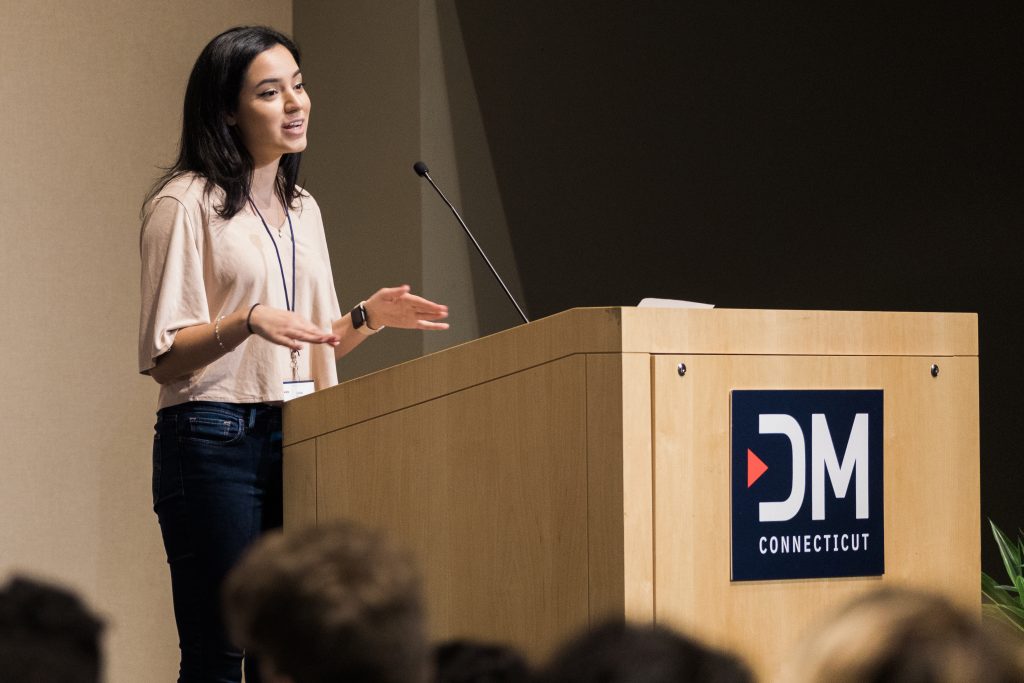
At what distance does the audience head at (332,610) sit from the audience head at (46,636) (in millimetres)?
107

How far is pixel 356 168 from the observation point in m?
4.42

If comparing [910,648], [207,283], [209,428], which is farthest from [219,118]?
[910,648]

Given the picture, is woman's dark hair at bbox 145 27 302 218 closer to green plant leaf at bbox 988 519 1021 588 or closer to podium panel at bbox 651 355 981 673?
podium panel at bbox 651 355 981 673

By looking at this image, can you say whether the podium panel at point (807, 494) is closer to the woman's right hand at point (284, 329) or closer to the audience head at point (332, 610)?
the woman's right hand at point (284, 329)

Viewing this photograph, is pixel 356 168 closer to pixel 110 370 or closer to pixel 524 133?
pixel 524 133

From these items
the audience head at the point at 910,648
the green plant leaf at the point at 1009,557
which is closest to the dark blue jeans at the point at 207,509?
the audience head at the point at 910,648

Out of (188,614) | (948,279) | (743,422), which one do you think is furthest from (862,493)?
(948,279)

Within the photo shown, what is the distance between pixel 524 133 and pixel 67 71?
54.0 inches

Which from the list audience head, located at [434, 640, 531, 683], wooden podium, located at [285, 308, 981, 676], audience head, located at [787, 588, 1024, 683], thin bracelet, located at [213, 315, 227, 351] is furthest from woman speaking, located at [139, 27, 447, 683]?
audience head, located at [787, 588, 1024, 683]

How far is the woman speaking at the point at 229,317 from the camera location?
2.28m

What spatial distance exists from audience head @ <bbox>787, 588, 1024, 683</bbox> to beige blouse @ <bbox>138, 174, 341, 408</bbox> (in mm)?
1660

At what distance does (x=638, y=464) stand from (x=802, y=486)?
9.5 inches

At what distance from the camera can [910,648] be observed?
2.43 ft

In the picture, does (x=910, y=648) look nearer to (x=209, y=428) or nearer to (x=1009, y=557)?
(x=209, y=428)
